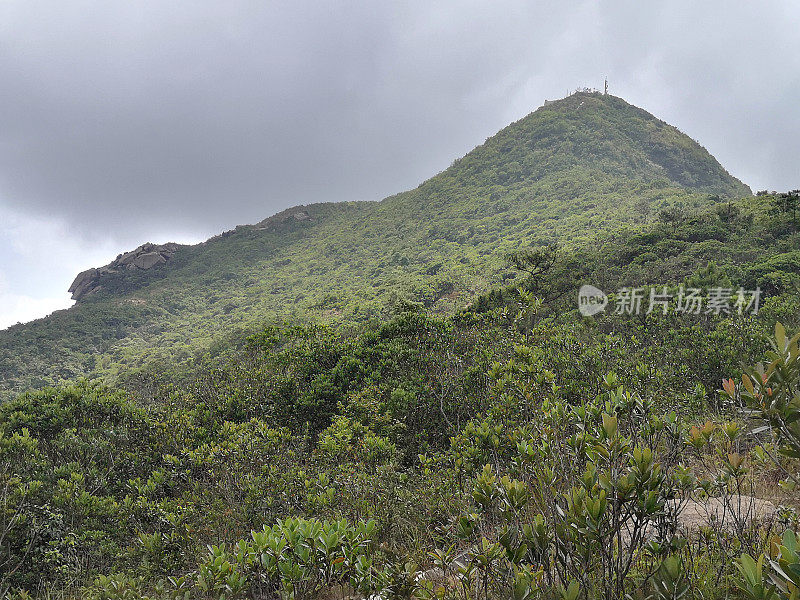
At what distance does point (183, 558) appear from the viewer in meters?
3.63

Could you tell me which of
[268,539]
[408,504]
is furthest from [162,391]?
[268,539]

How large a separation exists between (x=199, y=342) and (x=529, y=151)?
163 feet

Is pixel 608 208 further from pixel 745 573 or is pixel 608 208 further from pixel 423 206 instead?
pixel 745 573

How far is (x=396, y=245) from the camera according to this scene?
47031 millimetres

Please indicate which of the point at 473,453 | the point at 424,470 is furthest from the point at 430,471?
the point at 473,453

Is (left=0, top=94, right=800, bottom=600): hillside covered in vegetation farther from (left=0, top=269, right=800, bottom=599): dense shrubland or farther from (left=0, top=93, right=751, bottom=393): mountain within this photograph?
(left=0, top=93, right=751, bottom=393): mountain

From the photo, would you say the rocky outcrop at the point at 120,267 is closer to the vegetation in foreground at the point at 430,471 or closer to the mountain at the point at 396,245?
the mountain at the point at 396,245

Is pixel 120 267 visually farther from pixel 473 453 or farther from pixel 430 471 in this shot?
pixel 473 453

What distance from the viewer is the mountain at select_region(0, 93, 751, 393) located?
99.1 ft

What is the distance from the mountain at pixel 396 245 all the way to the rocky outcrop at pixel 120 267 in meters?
Answer: 0.25

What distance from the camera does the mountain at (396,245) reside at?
3022 cm

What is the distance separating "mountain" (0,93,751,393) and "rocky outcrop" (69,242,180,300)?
25cm

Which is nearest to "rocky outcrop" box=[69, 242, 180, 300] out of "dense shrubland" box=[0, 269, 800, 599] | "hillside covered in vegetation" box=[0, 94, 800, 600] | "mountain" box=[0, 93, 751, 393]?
"mountain" box=[0, 93, 751, 393]

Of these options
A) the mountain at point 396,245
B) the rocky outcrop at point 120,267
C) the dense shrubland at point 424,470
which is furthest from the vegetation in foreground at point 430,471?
the rocky outcrop at point 120,267
